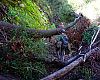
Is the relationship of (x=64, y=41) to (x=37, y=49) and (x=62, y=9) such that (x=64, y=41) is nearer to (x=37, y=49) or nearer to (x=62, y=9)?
(x=37, y=49)

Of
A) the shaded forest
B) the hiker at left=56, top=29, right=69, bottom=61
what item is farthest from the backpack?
the shaded forest

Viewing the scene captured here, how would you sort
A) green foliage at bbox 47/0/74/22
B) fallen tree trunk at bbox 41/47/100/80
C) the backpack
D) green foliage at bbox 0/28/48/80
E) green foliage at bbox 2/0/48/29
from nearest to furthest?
1. fallen tree trunk at bbox 41/47/100/80
2. green foliage at bbox 0/28/48/80
3. green foliage at bbox 2/0/48/29
4. the backpack
5. green foliage at bbox 47/0/74/22

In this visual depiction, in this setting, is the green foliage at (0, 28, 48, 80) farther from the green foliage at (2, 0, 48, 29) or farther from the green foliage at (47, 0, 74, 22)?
the green foliage at (47, 0, 74, 22)

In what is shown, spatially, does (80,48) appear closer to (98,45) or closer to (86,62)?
(98,45)

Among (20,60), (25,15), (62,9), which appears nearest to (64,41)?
(25,15)

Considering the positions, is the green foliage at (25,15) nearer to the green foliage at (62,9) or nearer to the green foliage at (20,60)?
the green foliage at (20,60)

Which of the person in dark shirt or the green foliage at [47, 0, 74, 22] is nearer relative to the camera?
the person in dark shirt

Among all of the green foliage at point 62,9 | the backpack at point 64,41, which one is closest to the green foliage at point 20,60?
the backpack at point 64,41

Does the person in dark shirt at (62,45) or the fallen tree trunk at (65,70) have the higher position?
the person in dark shirt at (62,45)

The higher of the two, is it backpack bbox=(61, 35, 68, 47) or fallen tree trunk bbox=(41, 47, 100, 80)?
backpack bbox=(61, 35, 68, 47)

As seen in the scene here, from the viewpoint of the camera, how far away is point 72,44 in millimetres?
8023

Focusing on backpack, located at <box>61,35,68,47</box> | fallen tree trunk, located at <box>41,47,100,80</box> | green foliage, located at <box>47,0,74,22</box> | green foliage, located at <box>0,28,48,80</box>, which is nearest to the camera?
fallen tree trunk, located at <box>41,47,100,80</box>

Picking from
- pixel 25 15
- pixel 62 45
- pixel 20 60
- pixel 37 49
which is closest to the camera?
pixel 20 60

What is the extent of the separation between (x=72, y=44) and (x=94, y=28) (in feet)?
4.60
